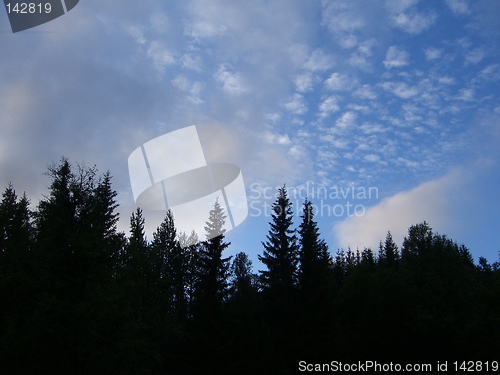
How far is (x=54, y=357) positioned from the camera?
737 inches

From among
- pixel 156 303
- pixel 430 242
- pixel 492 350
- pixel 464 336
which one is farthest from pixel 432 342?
pixel 156 303

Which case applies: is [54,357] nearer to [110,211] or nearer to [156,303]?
[156,303]

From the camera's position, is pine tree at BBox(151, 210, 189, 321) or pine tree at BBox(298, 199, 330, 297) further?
pine tree at BBox(151, 210, 189, 321)

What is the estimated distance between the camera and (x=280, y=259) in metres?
34.2

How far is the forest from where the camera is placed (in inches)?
776

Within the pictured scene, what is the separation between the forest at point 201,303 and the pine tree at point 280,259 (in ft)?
0.32

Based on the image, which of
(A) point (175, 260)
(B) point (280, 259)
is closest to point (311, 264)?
(B) point (280, 259)

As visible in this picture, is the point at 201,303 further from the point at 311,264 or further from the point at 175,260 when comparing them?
the point at 175,260

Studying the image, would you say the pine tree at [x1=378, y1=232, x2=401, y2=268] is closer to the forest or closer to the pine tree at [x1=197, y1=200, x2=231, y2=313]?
the forest

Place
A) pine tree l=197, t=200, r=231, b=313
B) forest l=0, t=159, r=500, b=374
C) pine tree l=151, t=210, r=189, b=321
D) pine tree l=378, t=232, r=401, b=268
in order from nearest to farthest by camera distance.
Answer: forest l=0, t=159, r=500, b=374, pine tree l=197, t=200, r=231, b=313, pine tree l=151, t=210, r=189, b=321, pine tree l=378, t=232, r=401, b=268

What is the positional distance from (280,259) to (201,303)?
303 inches

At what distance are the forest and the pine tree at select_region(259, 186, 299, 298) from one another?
10 centimetres

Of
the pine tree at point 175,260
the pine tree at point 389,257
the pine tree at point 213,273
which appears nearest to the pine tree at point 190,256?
the pine tree at point 175,260

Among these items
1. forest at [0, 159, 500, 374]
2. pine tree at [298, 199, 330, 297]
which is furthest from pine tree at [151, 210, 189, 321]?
pine tree at [298, 199, 330, 297]
